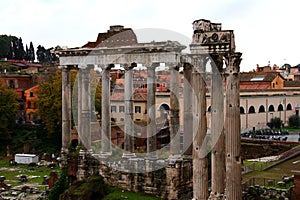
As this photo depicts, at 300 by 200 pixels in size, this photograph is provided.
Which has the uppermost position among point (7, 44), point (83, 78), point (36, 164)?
point (7, 44)

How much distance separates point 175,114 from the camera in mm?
22312

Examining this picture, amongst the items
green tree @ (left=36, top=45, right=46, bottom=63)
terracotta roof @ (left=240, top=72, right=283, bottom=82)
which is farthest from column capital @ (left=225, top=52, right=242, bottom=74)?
green tree @ (left=36, top=45, right=46, bottom=63)

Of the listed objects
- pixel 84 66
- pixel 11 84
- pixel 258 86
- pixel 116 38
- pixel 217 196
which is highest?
pixel 11 84

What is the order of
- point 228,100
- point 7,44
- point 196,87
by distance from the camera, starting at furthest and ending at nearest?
point 7,44 → point 196,87 → point 228,100

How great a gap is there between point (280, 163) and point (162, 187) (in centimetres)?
805

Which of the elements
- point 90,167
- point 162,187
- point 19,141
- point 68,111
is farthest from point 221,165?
point 19,141

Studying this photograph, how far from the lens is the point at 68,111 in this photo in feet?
83.1

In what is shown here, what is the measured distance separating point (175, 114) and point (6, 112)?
1081 inches

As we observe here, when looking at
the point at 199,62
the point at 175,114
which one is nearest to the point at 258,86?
the point at 175,114

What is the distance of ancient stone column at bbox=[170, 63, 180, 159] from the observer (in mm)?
21478

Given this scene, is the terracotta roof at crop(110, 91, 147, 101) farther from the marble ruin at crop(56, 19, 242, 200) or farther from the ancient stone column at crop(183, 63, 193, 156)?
the ancient stone column at crop(183, 63, 193, 156)

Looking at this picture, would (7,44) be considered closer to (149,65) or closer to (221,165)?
(149,65)

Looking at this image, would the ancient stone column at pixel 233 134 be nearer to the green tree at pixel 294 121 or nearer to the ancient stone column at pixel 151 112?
the ancient stone column at pixel 151 112

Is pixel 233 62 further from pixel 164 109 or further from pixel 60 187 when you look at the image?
pixel 164 109
